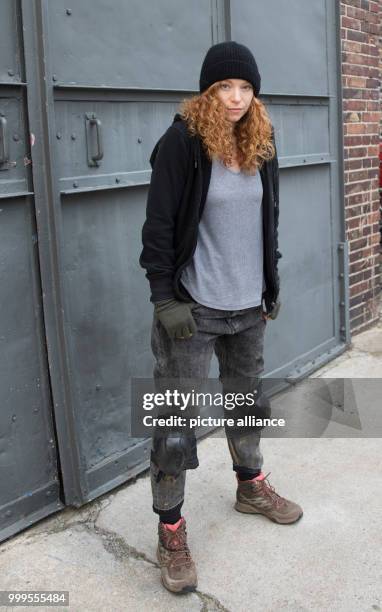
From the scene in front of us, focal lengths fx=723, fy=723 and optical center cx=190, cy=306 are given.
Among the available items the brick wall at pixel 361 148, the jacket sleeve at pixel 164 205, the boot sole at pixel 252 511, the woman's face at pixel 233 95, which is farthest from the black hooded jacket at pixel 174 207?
the brick wall at pixel 361 148

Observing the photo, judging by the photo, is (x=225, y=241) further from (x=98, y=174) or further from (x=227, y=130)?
(x=98, y=174)

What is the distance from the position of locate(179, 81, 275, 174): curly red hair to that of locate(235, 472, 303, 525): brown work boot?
1.41 m

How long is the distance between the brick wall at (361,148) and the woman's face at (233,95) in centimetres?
291

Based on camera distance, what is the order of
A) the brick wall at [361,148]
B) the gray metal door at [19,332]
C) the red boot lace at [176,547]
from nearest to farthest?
the red boot lace at [176,547] → the gray metal door at [19,332] → the brick wall at [361,148]

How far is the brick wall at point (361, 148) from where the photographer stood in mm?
5352

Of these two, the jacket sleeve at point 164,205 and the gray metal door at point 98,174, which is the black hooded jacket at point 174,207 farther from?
the gray metal door at point 98,174

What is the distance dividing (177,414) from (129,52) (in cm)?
176

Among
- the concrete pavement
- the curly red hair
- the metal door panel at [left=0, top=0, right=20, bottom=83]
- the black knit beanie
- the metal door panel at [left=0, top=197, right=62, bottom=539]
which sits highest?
the metal door panel at [left=0, top=0, right=20, bottom=83]

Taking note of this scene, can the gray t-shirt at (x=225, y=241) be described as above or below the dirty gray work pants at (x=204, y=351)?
above

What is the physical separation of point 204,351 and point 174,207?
578 millimetres

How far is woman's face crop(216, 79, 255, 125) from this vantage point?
2615 mm

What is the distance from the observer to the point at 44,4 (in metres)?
2.97

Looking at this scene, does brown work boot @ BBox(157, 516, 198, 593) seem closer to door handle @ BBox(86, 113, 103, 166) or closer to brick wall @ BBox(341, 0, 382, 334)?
door handle @ BBox(86, 113, 103, 166)

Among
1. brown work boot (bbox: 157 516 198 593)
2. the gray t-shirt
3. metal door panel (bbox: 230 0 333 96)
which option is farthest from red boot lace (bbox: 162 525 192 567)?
metal door panel (bbox: 230 0 333 96)
